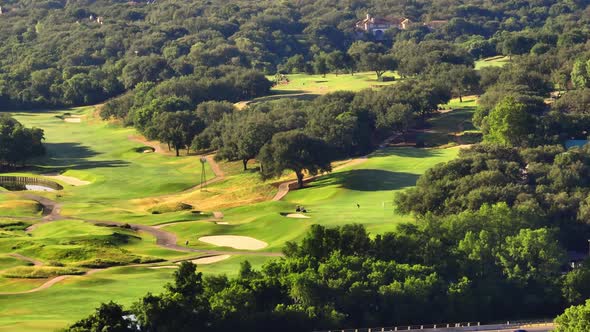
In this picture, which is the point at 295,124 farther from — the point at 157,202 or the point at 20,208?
the point at 20,208

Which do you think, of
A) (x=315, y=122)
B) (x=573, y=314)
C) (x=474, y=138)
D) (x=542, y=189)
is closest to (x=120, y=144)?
(x=315, y=122)

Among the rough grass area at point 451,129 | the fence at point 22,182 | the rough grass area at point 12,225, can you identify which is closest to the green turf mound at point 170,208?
the rough grass area at point 12,225

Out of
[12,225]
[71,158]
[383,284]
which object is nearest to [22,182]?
[71,158]

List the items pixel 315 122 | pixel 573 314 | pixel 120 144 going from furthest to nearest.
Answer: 1. pixel 120 144
2. pixel 315 122
3. pixel 573 314

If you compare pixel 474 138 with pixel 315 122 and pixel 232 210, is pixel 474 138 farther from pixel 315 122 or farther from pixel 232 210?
pixel 232 210

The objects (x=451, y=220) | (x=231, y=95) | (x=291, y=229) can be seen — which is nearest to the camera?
(x=451, y=220)

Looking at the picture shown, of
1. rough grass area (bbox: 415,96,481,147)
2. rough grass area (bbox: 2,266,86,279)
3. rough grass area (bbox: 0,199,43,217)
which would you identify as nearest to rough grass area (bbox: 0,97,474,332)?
rough grass area (bbox: 2,266,86,279)
